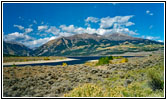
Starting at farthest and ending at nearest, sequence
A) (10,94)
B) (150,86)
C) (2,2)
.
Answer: (150,86)
(2,2)
(10,94)

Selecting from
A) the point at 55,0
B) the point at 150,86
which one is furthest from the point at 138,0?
the point at 150,86

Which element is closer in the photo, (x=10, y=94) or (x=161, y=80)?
(x=10, y=94)

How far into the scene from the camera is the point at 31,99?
640cm

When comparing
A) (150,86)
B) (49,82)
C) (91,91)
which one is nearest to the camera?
(91,91)

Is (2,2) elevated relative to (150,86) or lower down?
elevated

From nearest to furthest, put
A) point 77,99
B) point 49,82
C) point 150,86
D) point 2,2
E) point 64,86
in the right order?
point 77,99 < point 2,2 < point 150,86 < point 64,86 < point 49,82

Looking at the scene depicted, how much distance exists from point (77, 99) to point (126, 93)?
8.93 feet

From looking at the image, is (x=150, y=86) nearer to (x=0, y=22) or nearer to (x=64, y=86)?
(x=64, y=86)

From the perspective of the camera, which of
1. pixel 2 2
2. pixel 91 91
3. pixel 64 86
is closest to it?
pixel 91 91

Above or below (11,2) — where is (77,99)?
below

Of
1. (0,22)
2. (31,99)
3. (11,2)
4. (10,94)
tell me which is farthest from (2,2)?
(31,99)

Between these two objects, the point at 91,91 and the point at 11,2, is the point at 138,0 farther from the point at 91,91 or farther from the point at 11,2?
the point at 11,2

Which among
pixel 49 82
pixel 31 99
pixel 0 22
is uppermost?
pixel 0 22

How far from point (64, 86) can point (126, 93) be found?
4128 mm
